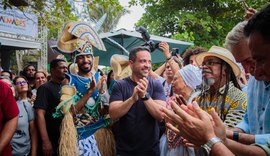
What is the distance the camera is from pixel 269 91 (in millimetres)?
2023

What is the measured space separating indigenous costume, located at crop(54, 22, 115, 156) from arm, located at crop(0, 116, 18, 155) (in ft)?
2.04

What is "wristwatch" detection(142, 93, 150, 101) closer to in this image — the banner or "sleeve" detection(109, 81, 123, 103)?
"sleeve" detection(109, 81, 123, 103)

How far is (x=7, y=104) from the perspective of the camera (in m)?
2.99

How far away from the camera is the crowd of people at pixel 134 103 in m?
2.16

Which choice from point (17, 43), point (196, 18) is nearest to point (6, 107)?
point (196, 18)

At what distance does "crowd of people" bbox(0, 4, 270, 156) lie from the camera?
85.1 inches

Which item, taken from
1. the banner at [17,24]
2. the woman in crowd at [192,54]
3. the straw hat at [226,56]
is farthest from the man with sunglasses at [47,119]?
the banner at [17,24]

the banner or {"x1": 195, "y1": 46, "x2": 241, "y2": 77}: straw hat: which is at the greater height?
the banner

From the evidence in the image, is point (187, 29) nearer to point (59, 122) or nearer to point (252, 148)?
point (59, 122)

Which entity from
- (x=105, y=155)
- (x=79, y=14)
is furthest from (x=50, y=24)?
(x=105, y=155)

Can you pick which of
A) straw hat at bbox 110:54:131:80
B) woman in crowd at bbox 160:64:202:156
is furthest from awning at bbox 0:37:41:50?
woman in crowd at bbox 160:64:202:156

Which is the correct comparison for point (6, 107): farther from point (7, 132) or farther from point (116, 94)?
point (116, 94)

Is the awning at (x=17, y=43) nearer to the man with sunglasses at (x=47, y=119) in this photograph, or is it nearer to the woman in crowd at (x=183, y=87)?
the man with sunglasses at (x=47, y=119)

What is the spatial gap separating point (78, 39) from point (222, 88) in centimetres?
208
